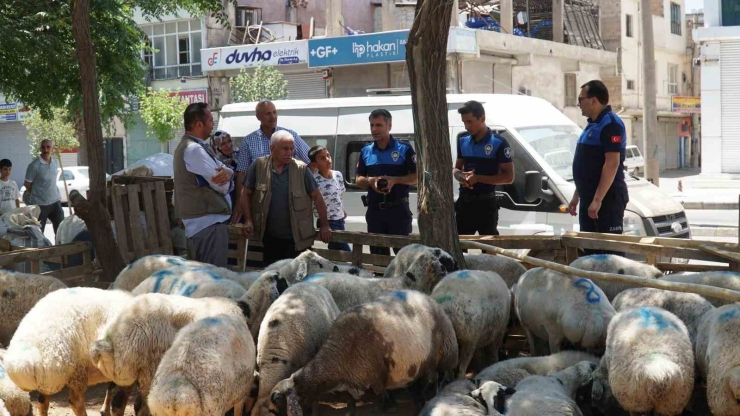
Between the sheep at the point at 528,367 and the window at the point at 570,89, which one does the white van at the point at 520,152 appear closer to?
the sheep at the point at 528,367

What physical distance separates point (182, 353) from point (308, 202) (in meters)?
3.62

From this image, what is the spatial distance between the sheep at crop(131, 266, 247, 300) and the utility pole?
45.4 ft

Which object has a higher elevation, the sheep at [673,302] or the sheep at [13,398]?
the sheep at [673,302]

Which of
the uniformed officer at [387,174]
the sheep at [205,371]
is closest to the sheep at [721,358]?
the sheep at [205,371]

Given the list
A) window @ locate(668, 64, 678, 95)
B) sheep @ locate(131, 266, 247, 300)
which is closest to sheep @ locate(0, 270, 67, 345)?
sheep @ locate(131, 266, 247, 300)

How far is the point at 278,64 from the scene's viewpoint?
33469 millimetres

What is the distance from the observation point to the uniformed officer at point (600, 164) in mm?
7711

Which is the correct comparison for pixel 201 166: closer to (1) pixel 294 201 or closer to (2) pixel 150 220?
(1) pixel 294 201

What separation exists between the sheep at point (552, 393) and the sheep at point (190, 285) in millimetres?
2494

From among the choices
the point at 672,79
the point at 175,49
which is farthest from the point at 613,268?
the point at 672,79

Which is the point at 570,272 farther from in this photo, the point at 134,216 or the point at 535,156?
the point at 134,216

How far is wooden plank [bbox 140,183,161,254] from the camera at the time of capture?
29.6 feet

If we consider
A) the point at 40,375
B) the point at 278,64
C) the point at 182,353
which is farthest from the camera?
the point at 278,64

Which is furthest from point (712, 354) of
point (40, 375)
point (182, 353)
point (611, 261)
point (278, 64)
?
point (278, 64)
